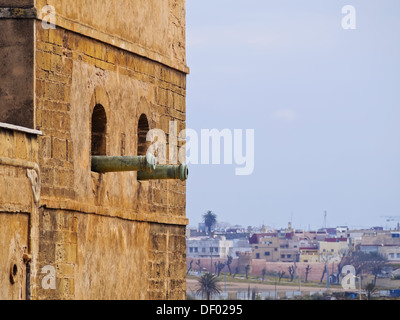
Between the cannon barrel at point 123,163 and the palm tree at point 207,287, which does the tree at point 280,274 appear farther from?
the cannon barrel at point 123,163

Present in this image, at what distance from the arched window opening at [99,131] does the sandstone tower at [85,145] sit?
1 cm

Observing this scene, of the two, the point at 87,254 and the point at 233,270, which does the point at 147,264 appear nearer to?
the point at 87,254

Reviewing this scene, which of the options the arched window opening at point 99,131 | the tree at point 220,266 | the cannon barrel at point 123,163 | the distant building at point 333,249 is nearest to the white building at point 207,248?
the tree at point 220,266

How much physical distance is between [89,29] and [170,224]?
315 centimetres

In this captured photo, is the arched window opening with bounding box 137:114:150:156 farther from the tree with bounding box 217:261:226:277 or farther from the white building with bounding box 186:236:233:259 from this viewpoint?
the white building with bounding box 186:236:233:259

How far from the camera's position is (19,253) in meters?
12.1

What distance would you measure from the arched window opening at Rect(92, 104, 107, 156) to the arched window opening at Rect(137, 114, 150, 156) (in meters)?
1.14

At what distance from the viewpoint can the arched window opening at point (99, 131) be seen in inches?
555

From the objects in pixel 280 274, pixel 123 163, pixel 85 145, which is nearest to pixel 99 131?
pixel 85 145

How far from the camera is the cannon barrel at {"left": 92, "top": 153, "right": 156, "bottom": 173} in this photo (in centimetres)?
1336

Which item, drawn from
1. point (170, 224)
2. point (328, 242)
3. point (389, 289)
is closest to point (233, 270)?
point (328, 242)
